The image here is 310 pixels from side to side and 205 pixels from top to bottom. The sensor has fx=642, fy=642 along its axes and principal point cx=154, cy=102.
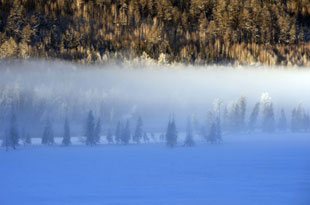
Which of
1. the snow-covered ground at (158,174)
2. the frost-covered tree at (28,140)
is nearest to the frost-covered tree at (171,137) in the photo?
the snow-covered ground at (158,174)

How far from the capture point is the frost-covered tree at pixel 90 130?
48.4 meters

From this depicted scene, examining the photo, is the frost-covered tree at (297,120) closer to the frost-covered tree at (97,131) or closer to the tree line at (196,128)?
the tree line at (196,128)

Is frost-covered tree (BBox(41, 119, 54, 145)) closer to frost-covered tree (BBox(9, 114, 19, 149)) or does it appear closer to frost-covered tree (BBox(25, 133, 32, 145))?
frost-covered tree (BBox(25, 133, 32, 145))

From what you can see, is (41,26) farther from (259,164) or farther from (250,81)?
(259,164)

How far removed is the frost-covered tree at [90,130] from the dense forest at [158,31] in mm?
8170

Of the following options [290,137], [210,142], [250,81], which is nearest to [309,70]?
[250,81]

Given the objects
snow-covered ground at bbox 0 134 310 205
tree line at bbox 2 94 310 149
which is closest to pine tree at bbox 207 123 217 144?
tree line at bbox 2 94 310 149

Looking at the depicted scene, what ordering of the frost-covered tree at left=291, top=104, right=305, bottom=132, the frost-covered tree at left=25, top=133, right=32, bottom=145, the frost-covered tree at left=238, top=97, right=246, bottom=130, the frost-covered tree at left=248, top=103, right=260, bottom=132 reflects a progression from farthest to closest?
the frost-covered tree at left=291, top=104, right=305, bottom=132
the frost-covered tree at left=238, top=97, right=246, bottom=130
the frost-covered tree at left=248, top=103, right=260, bottom=132
the frost-covered tree at left=25, top=133, right=32, bottom=145

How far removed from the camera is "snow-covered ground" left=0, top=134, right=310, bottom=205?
88.0ft

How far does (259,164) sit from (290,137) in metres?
15.7

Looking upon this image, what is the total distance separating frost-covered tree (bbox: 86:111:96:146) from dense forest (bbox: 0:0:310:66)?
322 inches

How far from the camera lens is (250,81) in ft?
220

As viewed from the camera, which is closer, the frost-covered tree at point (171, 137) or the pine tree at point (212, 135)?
the frost-covered tree at point (171, 137)

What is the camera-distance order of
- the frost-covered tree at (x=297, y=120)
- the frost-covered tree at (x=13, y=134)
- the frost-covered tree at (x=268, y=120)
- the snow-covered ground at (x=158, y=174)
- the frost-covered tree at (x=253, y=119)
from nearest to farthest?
the snow-covered ground at (x=158, y=174)
the frost-covered tree at (x=13, y=134)
the frost-covered tree at (x=253, y=119)
the frost-covered tree at (x=268, y=120)
the frost-covered tree at (x=297, y=120)
